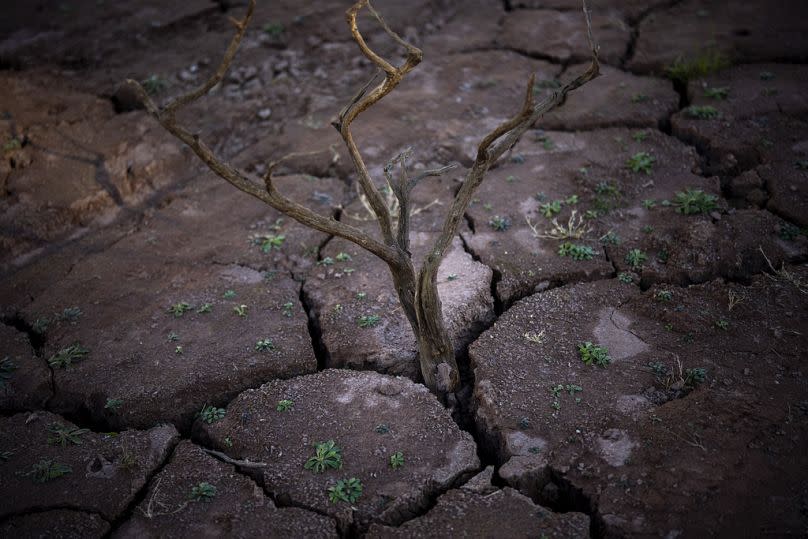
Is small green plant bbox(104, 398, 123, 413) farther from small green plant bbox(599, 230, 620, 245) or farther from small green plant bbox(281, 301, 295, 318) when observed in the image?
small green plant bbox(599, 230, 620, 245)

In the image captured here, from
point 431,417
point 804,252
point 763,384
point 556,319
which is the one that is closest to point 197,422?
point 431,417

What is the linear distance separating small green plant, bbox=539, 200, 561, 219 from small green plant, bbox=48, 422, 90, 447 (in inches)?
109

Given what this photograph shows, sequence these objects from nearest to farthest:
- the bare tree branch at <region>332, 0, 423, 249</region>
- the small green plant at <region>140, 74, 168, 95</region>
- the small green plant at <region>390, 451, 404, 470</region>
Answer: the bare tree branch at <region>332, 0, 423, 249</region> < the small green plant at <region>390, 451, 404, 470</region> < the small green plant at <region>140, 74, 168, 95</region>

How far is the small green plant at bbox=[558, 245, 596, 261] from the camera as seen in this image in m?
3.30

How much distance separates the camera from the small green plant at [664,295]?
2980 millimetres

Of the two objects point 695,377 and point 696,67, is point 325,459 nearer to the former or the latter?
point 695,377

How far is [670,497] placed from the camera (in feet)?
6.98

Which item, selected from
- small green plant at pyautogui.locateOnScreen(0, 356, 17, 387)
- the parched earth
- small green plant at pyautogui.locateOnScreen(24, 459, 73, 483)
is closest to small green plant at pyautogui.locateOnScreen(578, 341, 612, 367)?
the parched earth

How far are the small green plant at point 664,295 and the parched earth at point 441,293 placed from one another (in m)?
0.01

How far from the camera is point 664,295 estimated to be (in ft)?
9.80

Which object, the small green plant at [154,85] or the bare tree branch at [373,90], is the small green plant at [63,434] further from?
the small green plant at [154,85]

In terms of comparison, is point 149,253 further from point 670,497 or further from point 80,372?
point 670,497

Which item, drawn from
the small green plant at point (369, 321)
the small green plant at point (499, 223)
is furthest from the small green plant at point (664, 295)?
the small green plant at point (369, 321)

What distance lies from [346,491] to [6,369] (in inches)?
75.2
